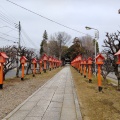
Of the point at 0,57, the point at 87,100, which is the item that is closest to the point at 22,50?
the point at 0,57

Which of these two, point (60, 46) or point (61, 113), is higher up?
point (60, 46)

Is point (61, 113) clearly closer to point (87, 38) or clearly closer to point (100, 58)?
point (100, 58)

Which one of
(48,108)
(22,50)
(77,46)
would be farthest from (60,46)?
(48,108)

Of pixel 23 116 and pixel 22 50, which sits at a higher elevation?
pixel 22 50

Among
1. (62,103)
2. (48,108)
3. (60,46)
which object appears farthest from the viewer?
(60,46)

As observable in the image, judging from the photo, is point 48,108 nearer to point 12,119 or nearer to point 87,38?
point 12,119

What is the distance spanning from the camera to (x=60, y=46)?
90.1 metres

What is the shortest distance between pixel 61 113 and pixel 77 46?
287 feet

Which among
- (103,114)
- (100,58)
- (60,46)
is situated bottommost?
(103,114)

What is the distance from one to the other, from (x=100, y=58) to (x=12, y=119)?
7.85 metres

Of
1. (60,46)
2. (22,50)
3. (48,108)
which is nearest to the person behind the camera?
(48,108)

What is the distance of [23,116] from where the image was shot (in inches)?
306

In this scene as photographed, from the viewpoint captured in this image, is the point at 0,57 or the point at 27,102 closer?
the point at 27,102

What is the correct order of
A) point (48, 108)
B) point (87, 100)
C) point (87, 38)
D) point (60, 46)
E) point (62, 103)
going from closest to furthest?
point (48, 108), point (62, 103), point (87, 100), point (60, 46), point (87, 38)
